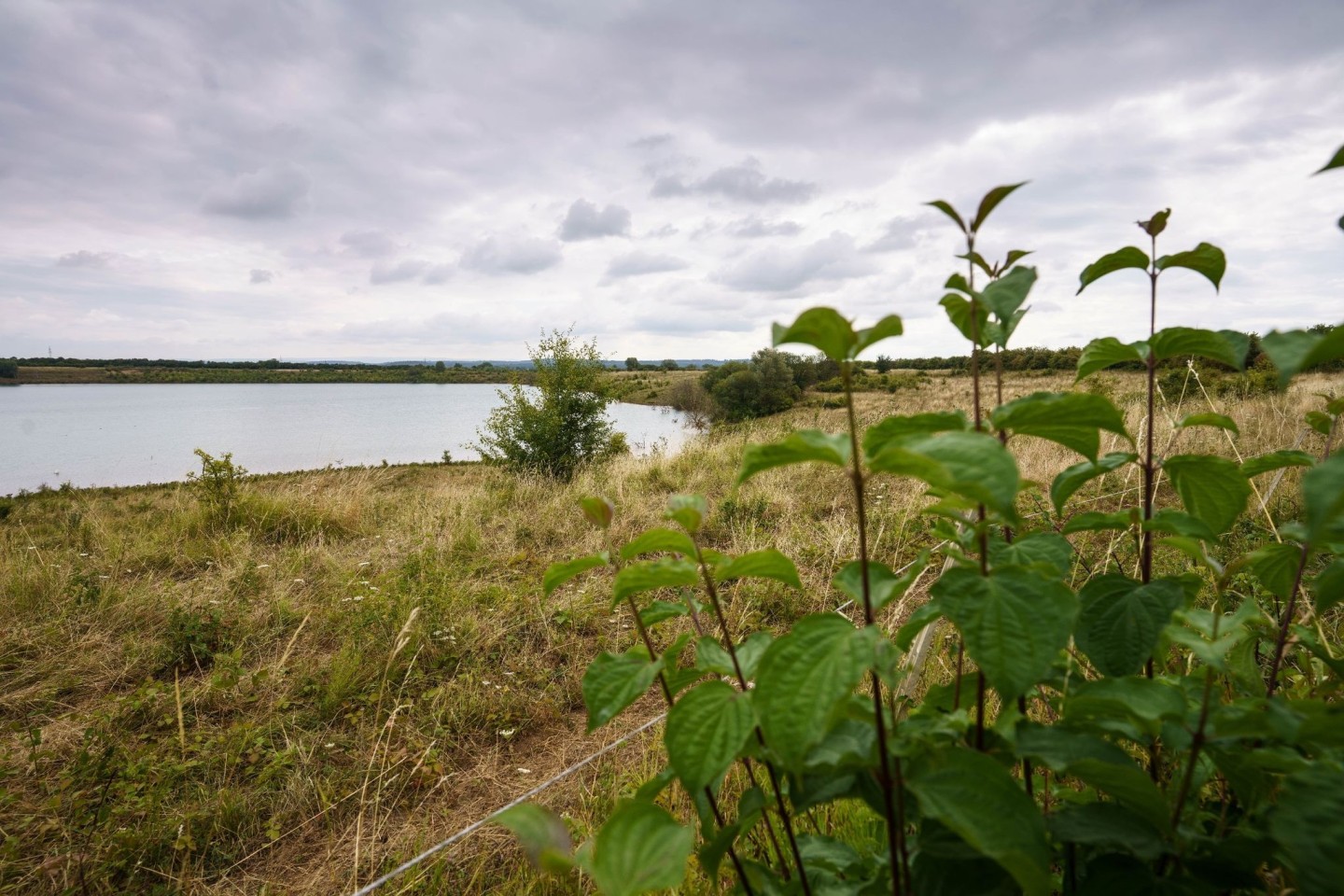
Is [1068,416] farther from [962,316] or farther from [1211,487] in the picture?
[1211,487]

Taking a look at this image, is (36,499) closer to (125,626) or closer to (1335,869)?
(125,626)

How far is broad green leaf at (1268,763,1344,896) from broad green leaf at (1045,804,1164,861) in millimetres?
139

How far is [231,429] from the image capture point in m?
28.7

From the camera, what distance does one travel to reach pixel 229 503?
20.4ft

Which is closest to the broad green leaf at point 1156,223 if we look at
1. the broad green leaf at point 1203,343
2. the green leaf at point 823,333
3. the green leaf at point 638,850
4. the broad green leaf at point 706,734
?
the broad green leaf at point 1203,343

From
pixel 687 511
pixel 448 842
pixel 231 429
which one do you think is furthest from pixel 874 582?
pixel 231 429

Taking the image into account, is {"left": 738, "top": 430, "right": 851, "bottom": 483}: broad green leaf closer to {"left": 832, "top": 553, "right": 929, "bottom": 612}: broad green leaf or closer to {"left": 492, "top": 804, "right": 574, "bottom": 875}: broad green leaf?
{"left": 832, "top": 553, "right": 929, "bottom": 612}: broad green leaf

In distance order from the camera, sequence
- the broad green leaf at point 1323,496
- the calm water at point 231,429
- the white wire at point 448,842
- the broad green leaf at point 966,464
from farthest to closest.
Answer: the calm water at point 231,429 < the white wire at point 448,842 < the broad green leaf at point 966,464 < the broad green leaf at point 1323,496

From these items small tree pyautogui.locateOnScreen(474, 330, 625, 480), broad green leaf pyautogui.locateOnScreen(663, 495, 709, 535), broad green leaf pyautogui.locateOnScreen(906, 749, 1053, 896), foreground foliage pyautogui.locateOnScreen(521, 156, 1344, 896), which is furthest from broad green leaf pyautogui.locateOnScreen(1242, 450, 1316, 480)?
small tree pyautogui.locateOnScreen(474, 330, 625, 480)

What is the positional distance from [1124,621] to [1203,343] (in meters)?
Result: 0.40

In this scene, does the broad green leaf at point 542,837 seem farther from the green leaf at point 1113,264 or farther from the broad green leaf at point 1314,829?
the green leaf at point 1113,264

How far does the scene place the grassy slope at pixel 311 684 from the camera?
2172 millimetres

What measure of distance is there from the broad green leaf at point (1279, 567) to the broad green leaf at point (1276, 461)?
13 cm

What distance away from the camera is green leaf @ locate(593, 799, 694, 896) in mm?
551
